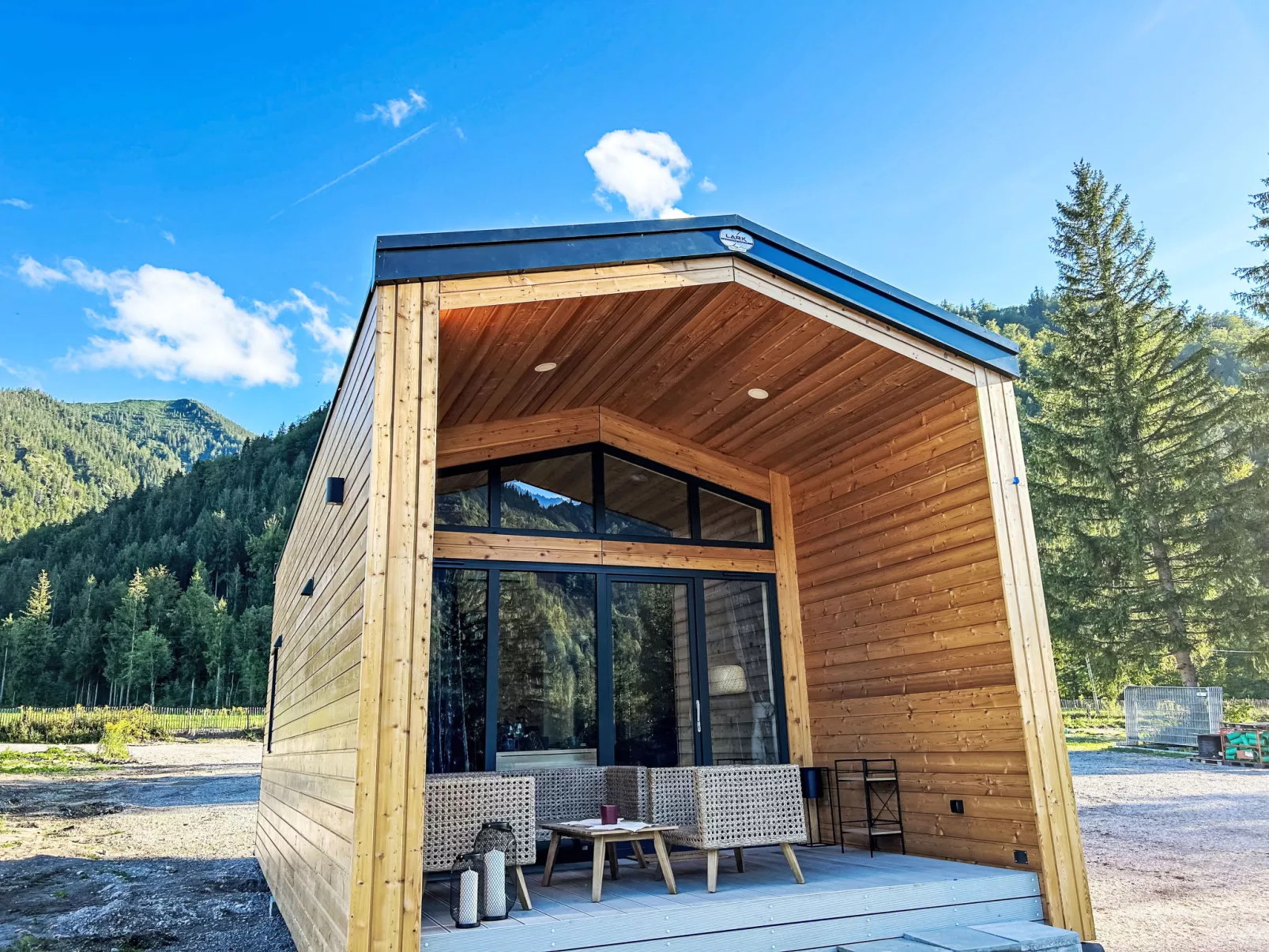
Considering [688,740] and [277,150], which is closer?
[688,740]

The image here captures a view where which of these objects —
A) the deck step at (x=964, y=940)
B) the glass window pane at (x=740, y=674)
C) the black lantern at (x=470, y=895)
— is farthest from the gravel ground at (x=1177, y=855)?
the black lantern at (x=470, y=895)

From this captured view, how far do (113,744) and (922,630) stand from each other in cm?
2568

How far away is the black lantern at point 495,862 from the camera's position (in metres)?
3.47

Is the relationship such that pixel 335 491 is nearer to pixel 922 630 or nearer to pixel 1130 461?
pixel 922 630

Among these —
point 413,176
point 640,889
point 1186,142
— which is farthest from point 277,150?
point 640,889

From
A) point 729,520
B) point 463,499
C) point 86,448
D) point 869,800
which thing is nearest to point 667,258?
point 463,499

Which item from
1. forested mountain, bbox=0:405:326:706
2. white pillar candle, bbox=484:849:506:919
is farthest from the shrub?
white pillar candle, bbox=484:849:506:919

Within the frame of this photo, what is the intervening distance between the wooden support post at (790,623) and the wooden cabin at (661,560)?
0.07 ft

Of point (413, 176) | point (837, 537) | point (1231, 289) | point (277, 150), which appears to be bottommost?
point (837, 537)

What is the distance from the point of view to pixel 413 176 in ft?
105

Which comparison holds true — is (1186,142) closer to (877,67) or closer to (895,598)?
(877,67)

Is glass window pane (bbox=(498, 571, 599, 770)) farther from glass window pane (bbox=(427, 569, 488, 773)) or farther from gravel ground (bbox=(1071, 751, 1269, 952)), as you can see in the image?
gravel ground (bbox=(1071, 751, 1269, 952))

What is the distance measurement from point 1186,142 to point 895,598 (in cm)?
1815

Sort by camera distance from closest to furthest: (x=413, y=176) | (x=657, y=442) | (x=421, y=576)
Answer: (x=421, y=576) < (x=657, y=442) < (x=413, y=176)
